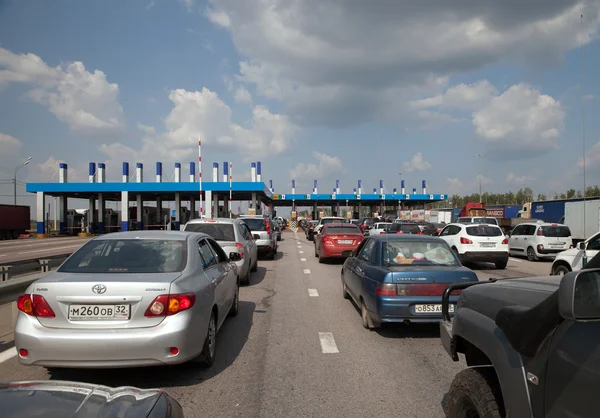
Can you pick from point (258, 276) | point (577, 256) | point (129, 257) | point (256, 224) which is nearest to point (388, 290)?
point (129, 257)

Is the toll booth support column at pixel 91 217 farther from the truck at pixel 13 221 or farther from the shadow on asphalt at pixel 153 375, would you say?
the shadow on asphalt at pixel 153 375

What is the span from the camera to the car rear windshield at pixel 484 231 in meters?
14.9

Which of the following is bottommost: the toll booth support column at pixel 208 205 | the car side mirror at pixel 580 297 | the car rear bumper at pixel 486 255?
the car rear bumper at pixel 486 255

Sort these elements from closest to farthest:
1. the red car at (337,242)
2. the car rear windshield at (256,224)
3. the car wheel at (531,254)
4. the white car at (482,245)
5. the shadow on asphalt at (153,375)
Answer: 1. the shadow on asphalt at (153,375)
2. the white car at (482,245)
3. the red car at (337,242)
4. the car rear windshield at (256,224)
5. the car wheel at (531,254)

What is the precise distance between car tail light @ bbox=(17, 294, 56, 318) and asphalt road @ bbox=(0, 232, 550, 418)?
895 millimetres

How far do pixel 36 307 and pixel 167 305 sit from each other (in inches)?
49.9

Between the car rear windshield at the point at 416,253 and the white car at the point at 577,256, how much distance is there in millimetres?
3965

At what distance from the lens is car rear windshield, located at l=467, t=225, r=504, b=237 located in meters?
14.9

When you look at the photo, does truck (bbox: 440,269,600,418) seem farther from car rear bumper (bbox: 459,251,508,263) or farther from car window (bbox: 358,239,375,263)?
car rear bumper (bbox: 459,251,508,263)

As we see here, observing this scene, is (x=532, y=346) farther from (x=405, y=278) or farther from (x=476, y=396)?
(x=405, y=278)

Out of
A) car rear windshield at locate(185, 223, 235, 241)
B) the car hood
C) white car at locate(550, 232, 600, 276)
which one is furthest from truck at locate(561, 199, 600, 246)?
the car hood

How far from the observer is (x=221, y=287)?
19.0 feet

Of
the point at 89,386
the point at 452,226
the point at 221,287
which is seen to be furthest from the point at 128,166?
the point at 89,386

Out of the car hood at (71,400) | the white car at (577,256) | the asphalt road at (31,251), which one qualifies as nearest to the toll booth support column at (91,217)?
the asphalt road at (31,251)
